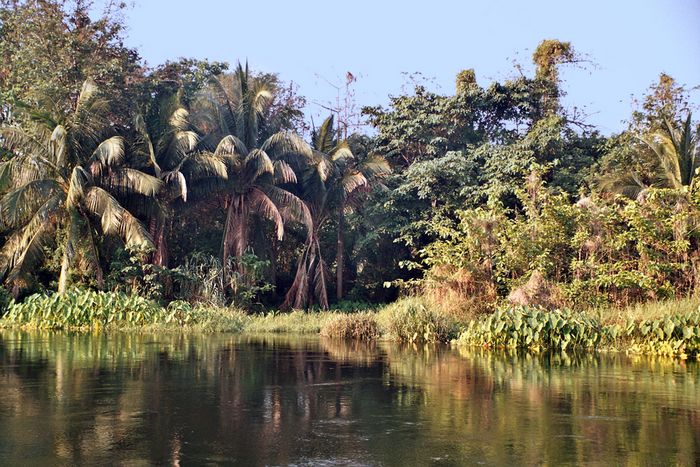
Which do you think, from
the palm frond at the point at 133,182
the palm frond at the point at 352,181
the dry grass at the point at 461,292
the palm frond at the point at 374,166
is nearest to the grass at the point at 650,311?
the dry grass at the point at 461,292

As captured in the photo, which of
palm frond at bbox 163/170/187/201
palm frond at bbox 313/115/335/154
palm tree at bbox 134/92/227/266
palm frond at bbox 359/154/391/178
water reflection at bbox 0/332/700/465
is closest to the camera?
water reflection at bbox 0/332/700/465

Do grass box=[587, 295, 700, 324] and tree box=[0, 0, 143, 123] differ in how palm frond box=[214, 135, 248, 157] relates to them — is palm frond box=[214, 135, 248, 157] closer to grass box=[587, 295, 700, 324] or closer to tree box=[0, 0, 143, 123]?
tree box=[0, 0, 143, 123]

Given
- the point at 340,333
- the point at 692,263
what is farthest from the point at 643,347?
the point at 340,333

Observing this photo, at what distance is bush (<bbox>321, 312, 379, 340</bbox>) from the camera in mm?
22828

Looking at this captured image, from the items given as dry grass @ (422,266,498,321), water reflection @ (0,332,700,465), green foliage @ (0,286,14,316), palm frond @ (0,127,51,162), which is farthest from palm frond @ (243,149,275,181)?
water reflection @ (0,332,700,465)

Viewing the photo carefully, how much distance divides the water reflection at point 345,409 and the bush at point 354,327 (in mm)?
5722

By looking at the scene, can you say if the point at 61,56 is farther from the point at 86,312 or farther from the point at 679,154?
the point at 679,154

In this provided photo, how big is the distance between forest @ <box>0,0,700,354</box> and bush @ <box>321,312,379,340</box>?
1.92 meters

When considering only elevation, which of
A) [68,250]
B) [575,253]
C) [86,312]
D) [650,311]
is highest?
[68,250]

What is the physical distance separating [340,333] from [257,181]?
10.1 meters

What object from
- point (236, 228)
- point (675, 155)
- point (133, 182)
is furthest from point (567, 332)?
point (133, 182)

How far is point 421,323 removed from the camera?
21750 mm

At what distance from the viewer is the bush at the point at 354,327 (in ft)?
74.9

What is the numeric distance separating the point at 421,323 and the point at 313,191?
1247 centimetres
